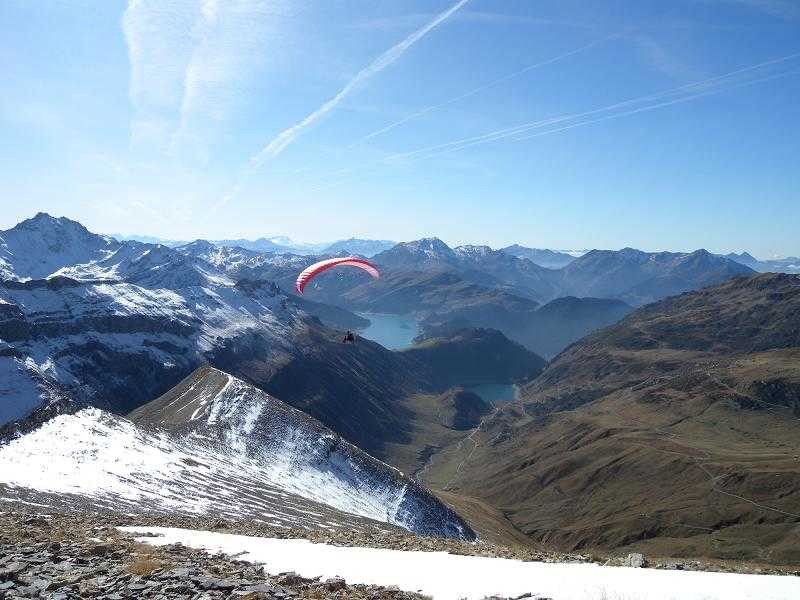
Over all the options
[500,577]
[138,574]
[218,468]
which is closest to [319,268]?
[500,577]

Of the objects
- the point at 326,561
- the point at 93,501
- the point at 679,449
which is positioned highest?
the point at 679,449

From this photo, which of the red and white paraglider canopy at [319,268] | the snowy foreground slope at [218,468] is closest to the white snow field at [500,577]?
the red and white paraglider canopy at [319,268]

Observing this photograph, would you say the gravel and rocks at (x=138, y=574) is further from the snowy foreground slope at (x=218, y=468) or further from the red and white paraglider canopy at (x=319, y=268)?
the snowy foreground slope at (x=218, y=468)

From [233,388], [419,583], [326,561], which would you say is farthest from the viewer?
[233,388]

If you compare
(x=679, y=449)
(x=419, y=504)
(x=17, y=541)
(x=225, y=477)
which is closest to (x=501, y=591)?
(x=17, y=541)

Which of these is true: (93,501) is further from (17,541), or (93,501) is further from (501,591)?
(501,591)

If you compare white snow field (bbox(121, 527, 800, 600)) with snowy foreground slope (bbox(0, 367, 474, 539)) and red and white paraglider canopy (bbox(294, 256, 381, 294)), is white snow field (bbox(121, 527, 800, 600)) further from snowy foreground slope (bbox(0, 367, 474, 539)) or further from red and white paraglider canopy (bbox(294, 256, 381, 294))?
snowy foreground slope (bbox(0, 367, 474, 539))

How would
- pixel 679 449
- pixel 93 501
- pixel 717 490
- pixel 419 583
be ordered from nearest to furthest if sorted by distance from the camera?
pixel 419 583 < pixel 93 501 < pixel 717 490 < pixel 679 449
